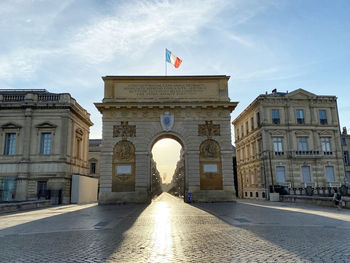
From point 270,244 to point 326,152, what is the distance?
34325 millimetres

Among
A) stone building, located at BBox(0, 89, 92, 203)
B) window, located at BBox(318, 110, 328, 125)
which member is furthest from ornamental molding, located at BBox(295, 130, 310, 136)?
stone building, located at BBox(0, 89, 92, 203)

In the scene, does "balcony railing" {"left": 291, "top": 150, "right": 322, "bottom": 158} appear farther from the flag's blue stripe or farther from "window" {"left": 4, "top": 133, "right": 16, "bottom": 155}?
"window" {"left": 4, "top": 133, "right": 16, "bottom": 155}

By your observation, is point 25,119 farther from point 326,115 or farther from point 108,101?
point 326,115

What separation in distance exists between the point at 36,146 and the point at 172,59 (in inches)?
685

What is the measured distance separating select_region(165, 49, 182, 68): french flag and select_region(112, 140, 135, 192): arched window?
9569 millimetres

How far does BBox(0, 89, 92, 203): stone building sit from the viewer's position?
2998cm

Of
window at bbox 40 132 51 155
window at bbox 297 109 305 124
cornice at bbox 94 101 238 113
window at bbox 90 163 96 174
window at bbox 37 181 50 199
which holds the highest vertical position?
window at bbox 297 109 305 124

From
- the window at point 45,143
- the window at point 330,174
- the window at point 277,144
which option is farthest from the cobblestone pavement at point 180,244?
the window at point 330,174

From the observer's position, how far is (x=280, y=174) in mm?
36438

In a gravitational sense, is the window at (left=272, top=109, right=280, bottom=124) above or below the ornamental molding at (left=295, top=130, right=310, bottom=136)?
above

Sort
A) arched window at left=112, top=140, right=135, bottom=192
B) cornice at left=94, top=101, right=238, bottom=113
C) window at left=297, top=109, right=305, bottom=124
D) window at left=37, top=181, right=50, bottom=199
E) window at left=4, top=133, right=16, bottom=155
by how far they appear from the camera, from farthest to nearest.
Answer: window at left=297, top=109, right=305, bottom=124, window at left=4, top=133, right=16, bottom=155, window at left=37, top=181, right=50, bottom=199, cornice at left=94, top=101, right=238, bottom=113, arched window at left=112, top=140, right=135, bottom=192

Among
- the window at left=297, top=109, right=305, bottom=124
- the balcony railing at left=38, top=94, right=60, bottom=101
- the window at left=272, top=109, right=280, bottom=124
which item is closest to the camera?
the balcony railing at left=38, top=94, right=60, bottom=101

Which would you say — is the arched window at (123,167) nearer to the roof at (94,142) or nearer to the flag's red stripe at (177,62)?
the flag's red stripe at (177,62)

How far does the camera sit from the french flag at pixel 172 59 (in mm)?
29500
